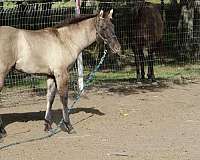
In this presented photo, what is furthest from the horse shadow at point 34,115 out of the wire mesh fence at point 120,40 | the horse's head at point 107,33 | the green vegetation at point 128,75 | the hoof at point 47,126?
the green vegetation at point 128,75

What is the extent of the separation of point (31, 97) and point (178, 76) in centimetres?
403

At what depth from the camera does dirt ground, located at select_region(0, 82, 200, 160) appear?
663 centimetres

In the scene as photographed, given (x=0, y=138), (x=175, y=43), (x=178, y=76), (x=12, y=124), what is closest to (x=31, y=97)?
(x=12, y=124)

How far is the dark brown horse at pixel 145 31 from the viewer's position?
39.0ft

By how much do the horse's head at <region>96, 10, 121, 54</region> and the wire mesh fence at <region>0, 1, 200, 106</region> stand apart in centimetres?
324

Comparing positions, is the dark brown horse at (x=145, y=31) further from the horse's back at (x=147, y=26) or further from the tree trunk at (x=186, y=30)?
the tree trunk at (x=186, y=30)

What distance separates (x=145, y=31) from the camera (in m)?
11.9

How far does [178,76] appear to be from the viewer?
1283cm

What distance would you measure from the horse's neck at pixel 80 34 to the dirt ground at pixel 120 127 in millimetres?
1362

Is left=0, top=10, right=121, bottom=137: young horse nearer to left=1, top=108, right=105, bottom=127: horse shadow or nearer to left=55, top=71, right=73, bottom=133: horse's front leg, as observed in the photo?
left=55, top=71, right=73, bottom=133: horse's front leg

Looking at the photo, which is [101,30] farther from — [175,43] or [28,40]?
[175,43]

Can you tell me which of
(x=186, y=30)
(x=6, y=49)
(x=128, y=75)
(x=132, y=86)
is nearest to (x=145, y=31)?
(x=132, y=86)

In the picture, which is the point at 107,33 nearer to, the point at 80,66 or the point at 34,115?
the point at 34,115

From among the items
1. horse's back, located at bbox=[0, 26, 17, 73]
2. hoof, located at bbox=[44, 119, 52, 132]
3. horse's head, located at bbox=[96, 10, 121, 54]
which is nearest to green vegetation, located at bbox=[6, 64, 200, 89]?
hoof, located at bbox=[44, 119, 52, 132]
